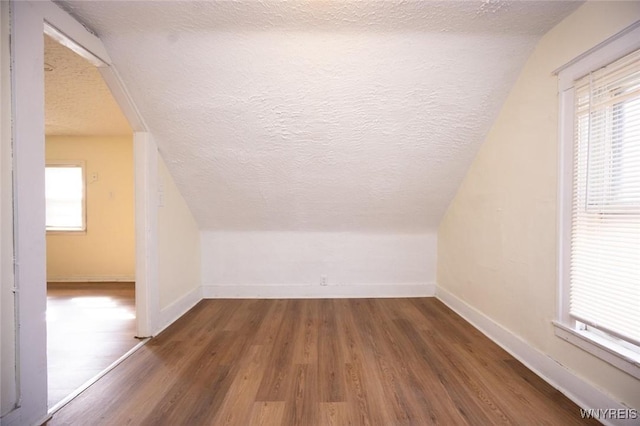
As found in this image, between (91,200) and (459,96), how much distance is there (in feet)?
18.5

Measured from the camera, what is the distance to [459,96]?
7.33ft

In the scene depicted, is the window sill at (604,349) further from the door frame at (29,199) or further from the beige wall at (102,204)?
the beige wall at (102,204)

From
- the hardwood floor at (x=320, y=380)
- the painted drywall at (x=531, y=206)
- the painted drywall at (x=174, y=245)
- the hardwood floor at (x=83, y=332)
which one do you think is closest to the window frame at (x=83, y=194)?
the hardwood floor at (x=83, y=332)

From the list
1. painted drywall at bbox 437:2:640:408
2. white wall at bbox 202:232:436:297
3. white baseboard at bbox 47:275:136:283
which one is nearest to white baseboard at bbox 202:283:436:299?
white wall at bbox 202:232:436:297

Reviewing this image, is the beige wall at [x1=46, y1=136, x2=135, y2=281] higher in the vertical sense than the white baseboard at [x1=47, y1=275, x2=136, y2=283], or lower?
higher

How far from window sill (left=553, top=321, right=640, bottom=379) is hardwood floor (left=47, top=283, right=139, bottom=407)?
307 cm

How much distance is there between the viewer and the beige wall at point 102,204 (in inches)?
180

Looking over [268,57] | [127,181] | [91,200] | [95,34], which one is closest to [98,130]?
[127,181]

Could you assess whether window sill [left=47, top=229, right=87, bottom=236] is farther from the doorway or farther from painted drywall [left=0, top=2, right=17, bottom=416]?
painted drywall [left=0, top=2, right=17, bottom=416]

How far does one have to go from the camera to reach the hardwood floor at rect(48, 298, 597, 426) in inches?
58.1

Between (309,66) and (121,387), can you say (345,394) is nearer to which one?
(121,387)

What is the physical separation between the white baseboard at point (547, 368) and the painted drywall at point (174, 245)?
3059 millimetres

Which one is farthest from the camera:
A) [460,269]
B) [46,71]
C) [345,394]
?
[460,269]

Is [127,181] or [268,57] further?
[127,181]
